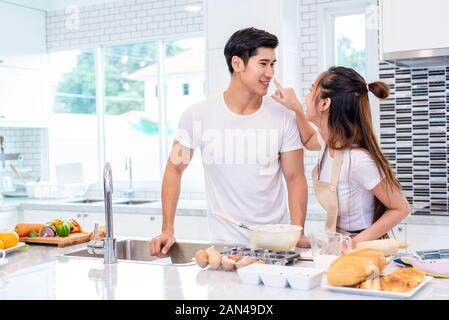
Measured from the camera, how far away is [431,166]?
14.5 feet

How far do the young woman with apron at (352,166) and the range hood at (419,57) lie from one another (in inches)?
54.4

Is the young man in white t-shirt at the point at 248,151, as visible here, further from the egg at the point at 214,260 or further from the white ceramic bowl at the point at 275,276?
the white ceramic bowl at the point at 275,276

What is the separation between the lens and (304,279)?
5.79 ft

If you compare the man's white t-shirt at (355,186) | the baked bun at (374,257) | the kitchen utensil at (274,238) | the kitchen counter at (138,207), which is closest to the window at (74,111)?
the kitchen counter at (138,207)

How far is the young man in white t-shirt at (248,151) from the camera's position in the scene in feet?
9.32

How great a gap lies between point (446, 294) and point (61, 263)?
1401 millimetres

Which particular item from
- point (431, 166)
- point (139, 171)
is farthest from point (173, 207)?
point (139, 171)

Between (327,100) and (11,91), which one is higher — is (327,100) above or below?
below

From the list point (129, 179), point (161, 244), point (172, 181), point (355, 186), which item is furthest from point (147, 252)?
point (129, 179)

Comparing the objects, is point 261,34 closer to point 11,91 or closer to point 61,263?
point 61,263

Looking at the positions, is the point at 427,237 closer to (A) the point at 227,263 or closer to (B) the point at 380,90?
(B) the point at 380,90

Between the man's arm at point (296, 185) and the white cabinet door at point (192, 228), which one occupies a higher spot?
the man's arm at point (296, 185)

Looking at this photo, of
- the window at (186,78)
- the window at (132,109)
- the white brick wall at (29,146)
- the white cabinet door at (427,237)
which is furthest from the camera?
the white brick wall at (29,146)

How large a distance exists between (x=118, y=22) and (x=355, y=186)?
3959mm
